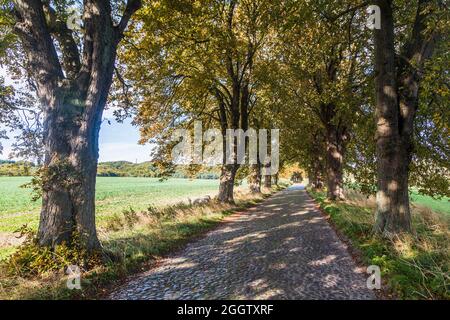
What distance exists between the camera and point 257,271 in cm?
688

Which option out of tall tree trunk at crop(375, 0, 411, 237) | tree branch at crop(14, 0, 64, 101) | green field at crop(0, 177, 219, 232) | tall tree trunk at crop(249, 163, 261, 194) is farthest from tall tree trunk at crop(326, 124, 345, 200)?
tree branch at crop(14, 0, 64, 101)

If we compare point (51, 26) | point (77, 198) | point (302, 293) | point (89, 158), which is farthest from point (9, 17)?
point (302, 293)

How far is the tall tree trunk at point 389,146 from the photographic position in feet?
28.9

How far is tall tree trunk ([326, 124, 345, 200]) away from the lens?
2091cm

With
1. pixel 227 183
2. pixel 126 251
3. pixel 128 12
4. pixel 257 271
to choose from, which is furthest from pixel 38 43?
pixel 227 183

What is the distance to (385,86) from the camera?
9070 millimetres

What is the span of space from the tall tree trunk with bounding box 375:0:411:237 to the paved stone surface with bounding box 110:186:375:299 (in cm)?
196

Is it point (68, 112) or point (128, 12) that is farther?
point (128, 12)

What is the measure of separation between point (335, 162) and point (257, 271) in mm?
16141

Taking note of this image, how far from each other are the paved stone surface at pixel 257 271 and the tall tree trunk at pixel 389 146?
1960 mm

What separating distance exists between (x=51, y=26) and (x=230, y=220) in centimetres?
1148

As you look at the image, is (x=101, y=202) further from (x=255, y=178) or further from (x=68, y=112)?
(x=68, y=112)

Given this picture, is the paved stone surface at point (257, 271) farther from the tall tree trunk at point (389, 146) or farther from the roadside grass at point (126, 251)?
the tall tree trunk at point (389, 146)
